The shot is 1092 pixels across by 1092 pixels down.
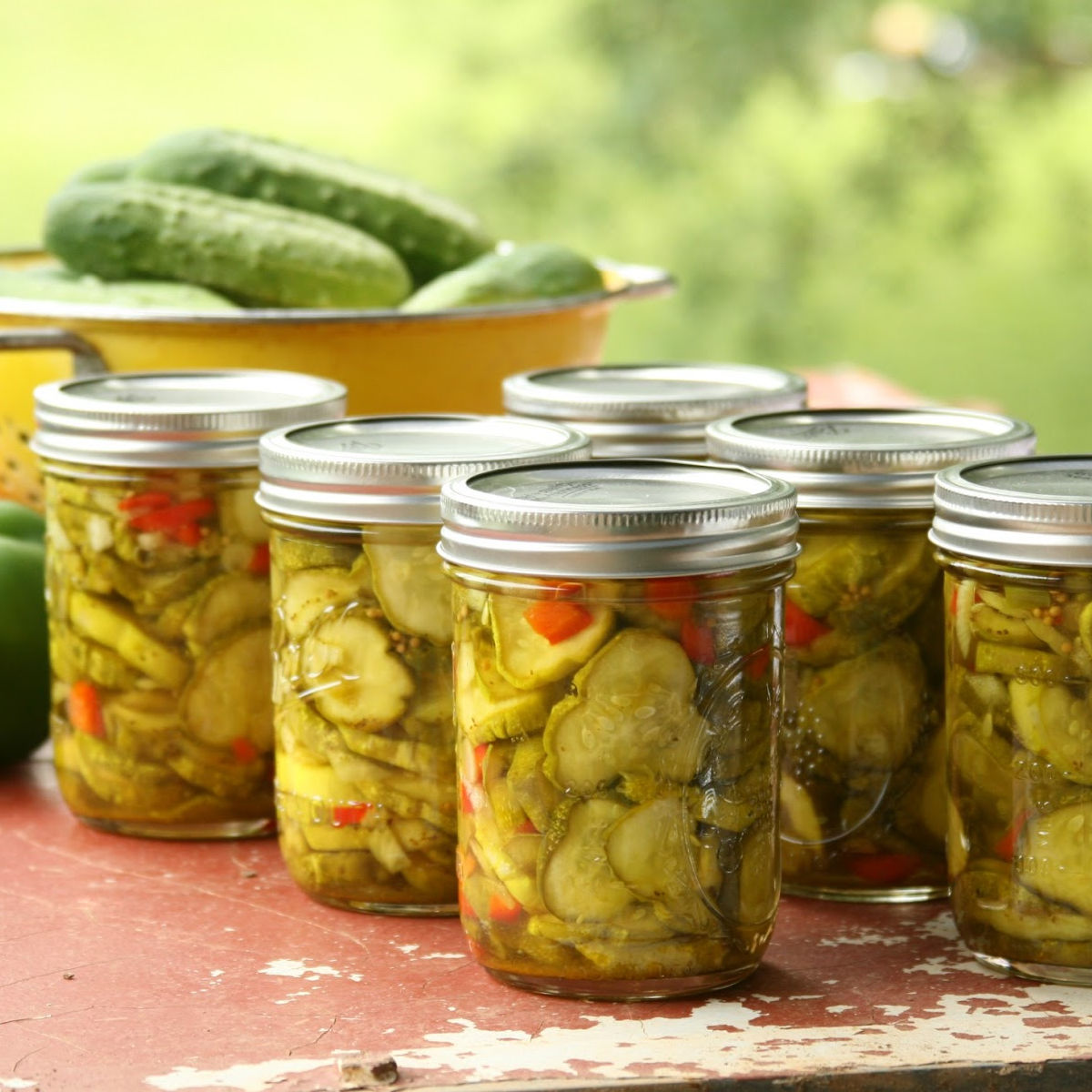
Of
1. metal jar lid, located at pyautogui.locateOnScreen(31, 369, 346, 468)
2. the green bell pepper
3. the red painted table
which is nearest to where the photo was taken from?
the red painted table

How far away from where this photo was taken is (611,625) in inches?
35.0

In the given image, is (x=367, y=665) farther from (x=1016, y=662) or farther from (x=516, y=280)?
(x=516, y=280)

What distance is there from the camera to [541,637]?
90 centimetres

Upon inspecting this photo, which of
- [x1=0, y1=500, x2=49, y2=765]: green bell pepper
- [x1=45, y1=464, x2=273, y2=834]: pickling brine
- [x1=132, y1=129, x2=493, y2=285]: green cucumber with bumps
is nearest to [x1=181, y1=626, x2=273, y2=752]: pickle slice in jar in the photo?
[x1=45, y1=464, x2=273, y2=834]: pickling brine

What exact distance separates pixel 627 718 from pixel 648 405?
1.28 ft

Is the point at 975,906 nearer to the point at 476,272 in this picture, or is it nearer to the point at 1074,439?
the point at 476,272

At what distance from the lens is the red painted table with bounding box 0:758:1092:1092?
2.77 ft

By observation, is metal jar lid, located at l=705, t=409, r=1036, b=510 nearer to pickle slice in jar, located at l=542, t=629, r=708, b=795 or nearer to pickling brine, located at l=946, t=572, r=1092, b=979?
pickling brine, located at l=946, t=572, r=1092, b=979

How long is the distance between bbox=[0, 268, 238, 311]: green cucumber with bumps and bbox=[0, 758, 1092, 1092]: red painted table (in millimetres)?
581

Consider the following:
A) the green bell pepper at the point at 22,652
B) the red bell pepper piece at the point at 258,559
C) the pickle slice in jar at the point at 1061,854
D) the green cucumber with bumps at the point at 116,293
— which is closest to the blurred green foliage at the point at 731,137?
the green cucumber with bumps at the point at 116,293

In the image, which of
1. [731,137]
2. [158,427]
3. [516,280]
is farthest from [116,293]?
[731,137]

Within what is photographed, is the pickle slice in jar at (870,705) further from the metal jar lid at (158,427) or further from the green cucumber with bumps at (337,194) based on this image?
the green cucumber with bumps at (337,194)

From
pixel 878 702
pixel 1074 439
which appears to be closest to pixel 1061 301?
pixel 1074 439

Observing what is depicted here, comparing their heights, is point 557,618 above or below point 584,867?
above
